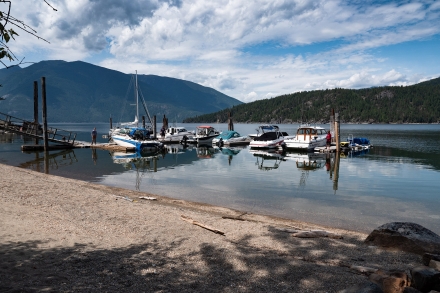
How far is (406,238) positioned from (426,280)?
299 centimetres

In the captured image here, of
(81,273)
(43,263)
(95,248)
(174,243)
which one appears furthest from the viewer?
(174,243)

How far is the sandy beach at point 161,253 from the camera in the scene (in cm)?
549

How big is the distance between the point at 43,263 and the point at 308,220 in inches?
351

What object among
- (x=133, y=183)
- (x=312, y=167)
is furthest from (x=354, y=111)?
(x=133, y=183)

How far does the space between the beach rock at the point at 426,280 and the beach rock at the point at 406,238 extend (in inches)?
102

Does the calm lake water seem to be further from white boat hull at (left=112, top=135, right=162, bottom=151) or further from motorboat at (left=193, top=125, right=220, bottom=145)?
motorboat at (left=193, top=125, right=220, bottom=145)

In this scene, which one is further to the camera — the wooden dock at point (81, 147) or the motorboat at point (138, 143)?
the motorboat at point (138, 143)

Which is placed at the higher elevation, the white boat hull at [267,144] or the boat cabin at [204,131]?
the boat cabin at [204,131]

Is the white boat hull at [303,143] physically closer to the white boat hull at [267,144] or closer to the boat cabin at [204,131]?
the white boat hull at [267,144]

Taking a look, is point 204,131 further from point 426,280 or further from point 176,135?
point 426,280

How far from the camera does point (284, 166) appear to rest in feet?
91.1

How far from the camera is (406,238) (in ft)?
25.5

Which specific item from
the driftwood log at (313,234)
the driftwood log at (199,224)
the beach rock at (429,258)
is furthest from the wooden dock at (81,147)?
the beach rock at (429,258)

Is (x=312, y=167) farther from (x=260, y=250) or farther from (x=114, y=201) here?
(x=260, y=250)
